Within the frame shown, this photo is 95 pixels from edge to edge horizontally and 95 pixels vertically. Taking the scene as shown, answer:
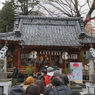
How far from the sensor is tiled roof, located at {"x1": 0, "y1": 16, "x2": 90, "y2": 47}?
17.1m

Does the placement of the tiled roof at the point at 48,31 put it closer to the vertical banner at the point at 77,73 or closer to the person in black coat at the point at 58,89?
the vertical banner at the point at 77,73

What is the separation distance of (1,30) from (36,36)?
25.8ft

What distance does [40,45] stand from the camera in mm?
16219

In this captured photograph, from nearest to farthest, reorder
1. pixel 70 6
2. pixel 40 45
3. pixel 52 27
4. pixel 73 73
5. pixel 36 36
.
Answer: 1. pixel 73 73
2. pixel 40 45
3. pixel 36 36
4. pixel 52 27
5. pixel 70 6

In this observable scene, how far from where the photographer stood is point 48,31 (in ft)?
63.1

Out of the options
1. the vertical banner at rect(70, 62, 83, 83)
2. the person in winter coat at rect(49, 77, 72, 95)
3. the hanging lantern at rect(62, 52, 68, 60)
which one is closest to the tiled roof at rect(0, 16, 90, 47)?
the hanging lantern at rect(62, 52, 68, 60)

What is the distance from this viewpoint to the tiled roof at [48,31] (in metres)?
17.1

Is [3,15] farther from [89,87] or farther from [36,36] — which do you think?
[89,87]

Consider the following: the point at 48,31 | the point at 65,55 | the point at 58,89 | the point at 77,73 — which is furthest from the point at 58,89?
the point at 48,31

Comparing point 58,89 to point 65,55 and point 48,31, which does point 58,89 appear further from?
point 48,31

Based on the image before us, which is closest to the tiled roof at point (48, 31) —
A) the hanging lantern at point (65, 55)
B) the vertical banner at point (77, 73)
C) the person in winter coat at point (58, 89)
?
the hanging lantern at point (65, 55)

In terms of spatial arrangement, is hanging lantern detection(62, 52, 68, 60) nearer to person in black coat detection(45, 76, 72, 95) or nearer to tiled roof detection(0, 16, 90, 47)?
tiled roof detection(0, 16, 90, 47)

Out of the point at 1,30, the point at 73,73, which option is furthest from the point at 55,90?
the point at 1,30

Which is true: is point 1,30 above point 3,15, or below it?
below
